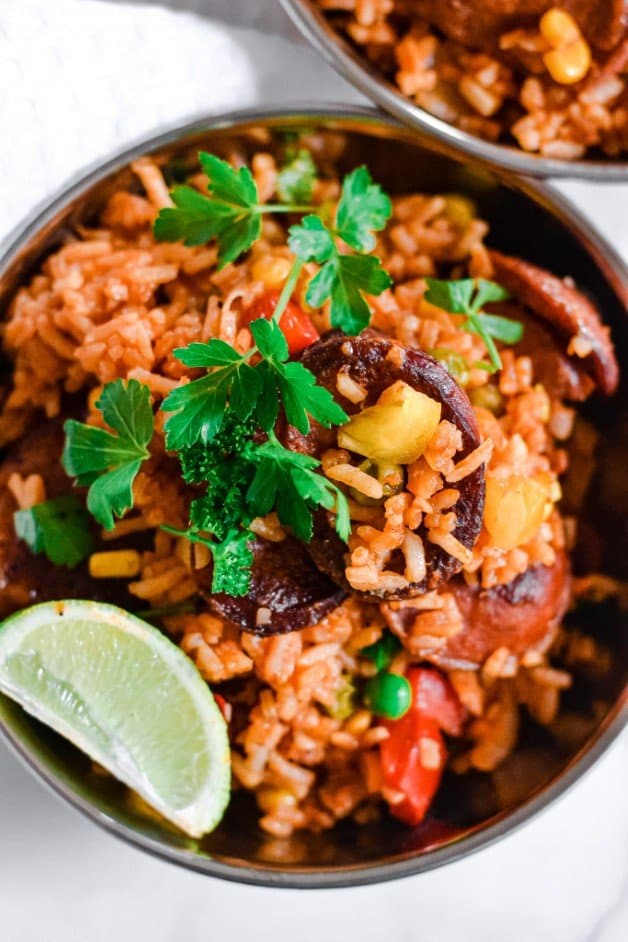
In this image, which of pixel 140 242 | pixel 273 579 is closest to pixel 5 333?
pixel 140 242

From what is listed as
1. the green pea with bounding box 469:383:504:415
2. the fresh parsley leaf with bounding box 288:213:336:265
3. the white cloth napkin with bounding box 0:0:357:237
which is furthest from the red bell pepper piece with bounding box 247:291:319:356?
the white cloth napkin with bounding box 0:0:357:237

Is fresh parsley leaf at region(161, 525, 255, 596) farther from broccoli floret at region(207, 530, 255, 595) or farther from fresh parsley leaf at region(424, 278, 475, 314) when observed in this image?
fresh parsley leaf at region(424, 278, 475, 314)

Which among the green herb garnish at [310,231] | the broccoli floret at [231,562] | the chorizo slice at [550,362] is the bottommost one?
the broccoli floret at [231,562]

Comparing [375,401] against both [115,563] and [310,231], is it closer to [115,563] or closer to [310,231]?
[310,231]

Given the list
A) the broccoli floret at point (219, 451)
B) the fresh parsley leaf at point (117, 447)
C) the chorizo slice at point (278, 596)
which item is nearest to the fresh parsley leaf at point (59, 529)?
the fresh parsley leaf at point (117, 447)

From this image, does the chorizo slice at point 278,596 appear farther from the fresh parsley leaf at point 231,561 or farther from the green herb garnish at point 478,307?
the green herb garnish at point 478,307

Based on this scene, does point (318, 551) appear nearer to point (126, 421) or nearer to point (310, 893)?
point (126, 421)
